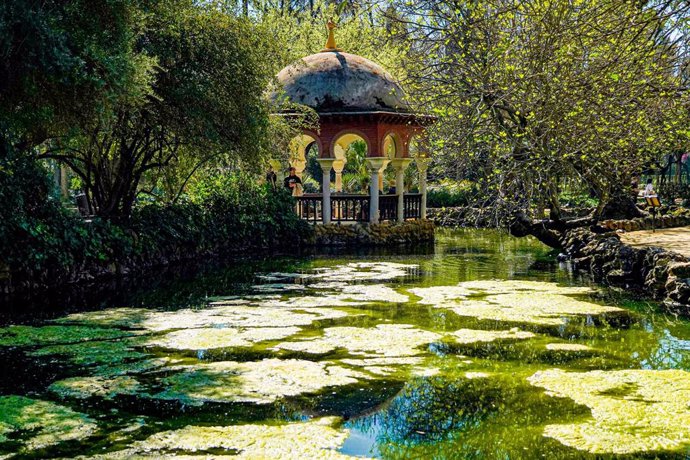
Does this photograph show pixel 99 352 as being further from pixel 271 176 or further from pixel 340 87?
pixel 271 176

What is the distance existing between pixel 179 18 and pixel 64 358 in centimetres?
1054

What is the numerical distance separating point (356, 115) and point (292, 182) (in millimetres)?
3688

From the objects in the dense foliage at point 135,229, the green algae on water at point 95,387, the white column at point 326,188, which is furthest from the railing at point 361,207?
the green algae on water at point 95,387

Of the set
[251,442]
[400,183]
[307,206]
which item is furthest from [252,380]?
[400,183]

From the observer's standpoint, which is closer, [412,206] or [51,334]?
[51,334]

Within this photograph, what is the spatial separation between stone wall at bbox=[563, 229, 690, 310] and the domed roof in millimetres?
8965

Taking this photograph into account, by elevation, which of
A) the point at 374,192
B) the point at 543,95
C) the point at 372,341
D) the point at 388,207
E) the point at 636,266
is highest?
the point at 543,95

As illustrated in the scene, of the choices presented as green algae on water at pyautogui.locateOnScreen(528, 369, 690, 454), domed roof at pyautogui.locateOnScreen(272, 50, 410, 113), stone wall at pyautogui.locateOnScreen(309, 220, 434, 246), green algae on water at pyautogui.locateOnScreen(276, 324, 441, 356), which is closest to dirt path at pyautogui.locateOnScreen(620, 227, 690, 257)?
green algae on water at pyautogui.locateOnScreen(276, 324, 441, 356)

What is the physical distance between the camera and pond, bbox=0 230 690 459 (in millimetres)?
6992

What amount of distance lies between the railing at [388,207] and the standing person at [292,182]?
3154 mm

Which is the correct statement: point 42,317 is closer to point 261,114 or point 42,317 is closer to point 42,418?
point 42,418

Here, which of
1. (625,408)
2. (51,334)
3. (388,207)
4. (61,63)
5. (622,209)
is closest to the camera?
(625,408)

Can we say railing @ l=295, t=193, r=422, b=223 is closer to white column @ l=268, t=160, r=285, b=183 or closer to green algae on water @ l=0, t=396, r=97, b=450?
white column @ l=268, t=160, r=285, b=183

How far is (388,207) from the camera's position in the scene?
97.8ft
